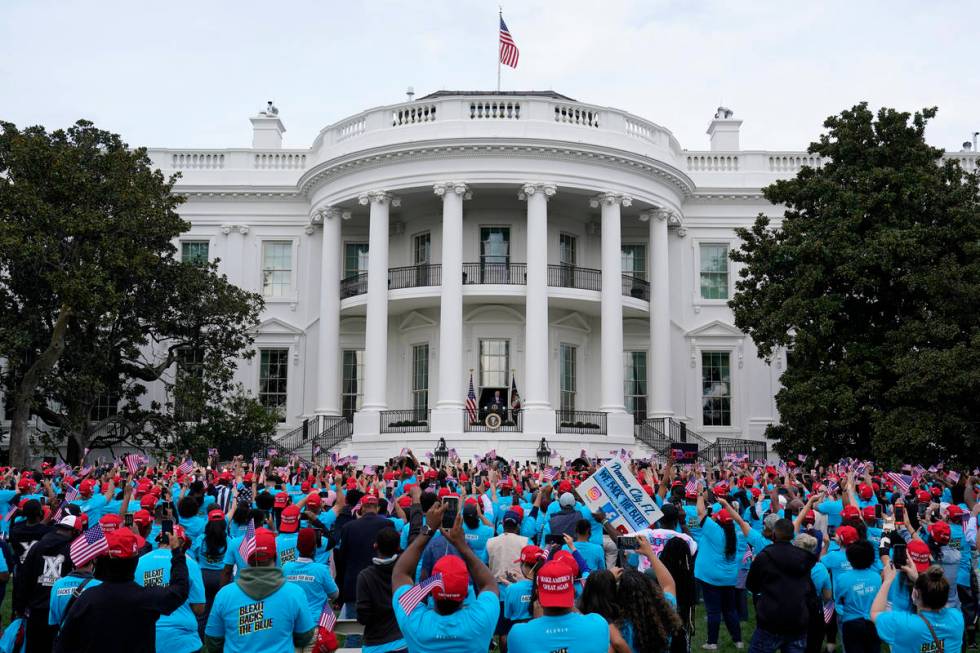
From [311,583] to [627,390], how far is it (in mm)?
26621

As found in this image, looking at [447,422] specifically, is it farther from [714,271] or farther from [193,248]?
[193,248]

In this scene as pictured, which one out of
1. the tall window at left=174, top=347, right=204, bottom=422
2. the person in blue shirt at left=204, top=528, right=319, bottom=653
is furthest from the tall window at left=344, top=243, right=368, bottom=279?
the person in blue shirt at left=204, top=528, right=319, bottom=653

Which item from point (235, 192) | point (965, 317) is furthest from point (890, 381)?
point (235, 192)

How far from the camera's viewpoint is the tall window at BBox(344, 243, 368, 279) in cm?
3341

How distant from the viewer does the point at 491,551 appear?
314 inches

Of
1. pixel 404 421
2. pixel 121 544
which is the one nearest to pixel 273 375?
pixel 404 421

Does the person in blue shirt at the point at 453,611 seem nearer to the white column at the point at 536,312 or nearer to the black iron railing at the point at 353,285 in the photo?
the white column at the point at 536,312

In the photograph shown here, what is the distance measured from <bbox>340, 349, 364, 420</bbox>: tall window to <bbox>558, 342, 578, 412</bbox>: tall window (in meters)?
6.83

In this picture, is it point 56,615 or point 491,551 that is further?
point 491,551

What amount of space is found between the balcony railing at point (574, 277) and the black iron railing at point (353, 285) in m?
6.27

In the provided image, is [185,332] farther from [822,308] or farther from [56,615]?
[56,615]

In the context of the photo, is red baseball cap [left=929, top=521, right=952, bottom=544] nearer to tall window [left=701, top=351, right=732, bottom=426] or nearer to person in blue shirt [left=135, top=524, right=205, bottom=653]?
person in blue shirt [left=135, top=524, right=205, bottom=653]

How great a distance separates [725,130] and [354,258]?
47.5 feet

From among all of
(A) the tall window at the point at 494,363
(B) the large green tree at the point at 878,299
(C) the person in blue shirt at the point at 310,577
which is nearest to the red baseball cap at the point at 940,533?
(C) the person in blue shirt at the point at 310,577
